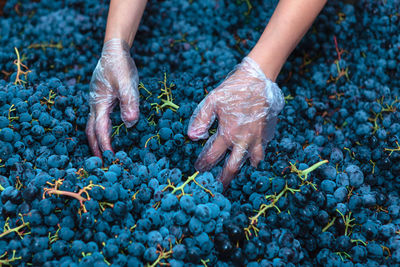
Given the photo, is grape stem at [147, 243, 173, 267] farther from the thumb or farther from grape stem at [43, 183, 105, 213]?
the thumb

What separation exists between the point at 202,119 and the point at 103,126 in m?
0.38

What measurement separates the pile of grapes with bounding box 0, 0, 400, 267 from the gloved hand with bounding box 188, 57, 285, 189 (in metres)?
0.05

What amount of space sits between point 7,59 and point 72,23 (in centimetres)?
38

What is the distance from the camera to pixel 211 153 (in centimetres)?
126

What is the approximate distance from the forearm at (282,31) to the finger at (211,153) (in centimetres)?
36

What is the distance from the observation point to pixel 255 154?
1294 mm

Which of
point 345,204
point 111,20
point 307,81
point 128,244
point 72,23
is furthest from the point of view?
point 72,23

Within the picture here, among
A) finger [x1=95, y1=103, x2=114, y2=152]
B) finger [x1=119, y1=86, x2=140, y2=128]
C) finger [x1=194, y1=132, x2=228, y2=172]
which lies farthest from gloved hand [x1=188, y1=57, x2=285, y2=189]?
finger [x1=95, y1=103, x2=114, y2=152]

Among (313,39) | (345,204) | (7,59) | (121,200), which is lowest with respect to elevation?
(7,59)

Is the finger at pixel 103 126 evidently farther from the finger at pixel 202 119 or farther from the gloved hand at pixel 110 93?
the finger at pixel 202 119

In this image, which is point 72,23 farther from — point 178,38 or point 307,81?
point 307,81

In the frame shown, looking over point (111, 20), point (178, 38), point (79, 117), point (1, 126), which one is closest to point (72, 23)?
point (111, 20)

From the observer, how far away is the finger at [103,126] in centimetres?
130

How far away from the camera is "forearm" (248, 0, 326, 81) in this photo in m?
1.40
